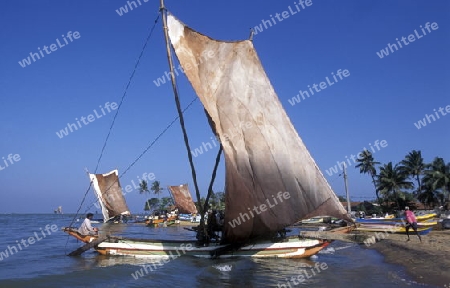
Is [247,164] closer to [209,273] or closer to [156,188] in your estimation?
[209,273]

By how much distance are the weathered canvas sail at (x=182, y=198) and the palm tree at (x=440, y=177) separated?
1685 inches

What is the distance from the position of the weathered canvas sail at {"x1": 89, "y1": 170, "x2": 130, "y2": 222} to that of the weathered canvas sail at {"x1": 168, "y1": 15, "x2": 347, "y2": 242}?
42044mm

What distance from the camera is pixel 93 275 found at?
618 inches

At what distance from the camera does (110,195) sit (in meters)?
56.9

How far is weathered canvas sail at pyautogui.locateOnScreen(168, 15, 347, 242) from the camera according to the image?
14531mm

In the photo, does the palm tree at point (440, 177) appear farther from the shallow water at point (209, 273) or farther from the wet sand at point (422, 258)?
the shallow water at point (209, 273)

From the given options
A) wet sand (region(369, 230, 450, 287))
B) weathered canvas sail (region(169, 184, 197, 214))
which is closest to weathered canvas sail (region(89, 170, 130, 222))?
weathered canvas sail (region(169, 184, 197, 214))

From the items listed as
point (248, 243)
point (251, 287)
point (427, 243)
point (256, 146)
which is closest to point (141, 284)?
point (251, 287)

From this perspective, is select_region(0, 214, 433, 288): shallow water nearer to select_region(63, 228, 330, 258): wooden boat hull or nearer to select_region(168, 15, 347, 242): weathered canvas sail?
select_region(63, 228, 330, 258): wooden boat hull

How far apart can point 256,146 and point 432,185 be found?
176ft

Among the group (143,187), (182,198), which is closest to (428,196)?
(182,198)

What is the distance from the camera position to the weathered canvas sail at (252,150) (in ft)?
47.7

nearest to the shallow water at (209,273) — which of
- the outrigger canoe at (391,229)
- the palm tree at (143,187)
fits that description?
the outrigger canoe at (391,229)

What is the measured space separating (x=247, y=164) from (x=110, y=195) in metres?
46.7
